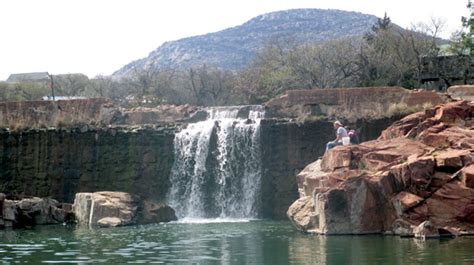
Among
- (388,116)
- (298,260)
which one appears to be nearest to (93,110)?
(388,116)

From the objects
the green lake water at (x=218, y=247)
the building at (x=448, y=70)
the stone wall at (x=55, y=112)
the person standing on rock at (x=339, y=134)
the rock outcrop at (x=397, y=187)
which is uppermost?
the building at (x=448, y=70)

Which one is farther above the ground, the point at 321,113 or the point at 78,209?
the point at 321,113

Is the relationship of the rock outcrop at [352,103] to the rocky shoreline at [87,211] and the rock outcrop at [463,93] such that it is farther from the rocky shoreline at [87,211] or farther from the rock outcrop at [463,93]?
the rocky shoreline at [87,211]

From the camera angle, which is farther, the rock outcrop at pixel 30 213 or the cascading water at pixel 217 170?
the cascading water at pixel 217 170

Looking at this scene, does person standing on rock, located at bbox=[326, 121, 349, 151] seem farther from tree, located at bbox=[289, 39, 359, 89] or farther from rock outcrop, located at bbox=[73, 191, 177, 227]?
tree, located at bbox=[289, 39, 359, 89]

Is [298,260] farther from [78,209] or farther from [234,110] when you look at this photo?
[234,110]

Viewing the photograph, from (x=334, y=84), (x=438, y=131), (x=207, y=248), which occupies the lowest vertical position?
(x=207, y=248)

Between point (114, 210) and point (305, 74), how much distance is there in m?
31.6

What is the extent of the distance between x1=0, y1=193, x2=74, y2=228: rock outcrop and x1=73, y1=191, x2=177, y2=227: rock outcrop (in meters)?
0.83

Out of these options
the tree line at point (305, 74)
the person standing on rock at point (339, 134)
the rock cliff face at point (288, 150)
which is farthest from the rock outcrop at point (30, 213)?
the tree line at point (305, 74)

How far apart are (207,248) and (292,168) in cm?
1645

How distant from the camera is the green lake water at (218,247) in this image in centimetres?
2264

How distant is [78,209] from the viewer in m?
37.6

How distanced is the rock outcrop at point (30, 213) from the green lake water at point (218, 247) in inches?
87.0
